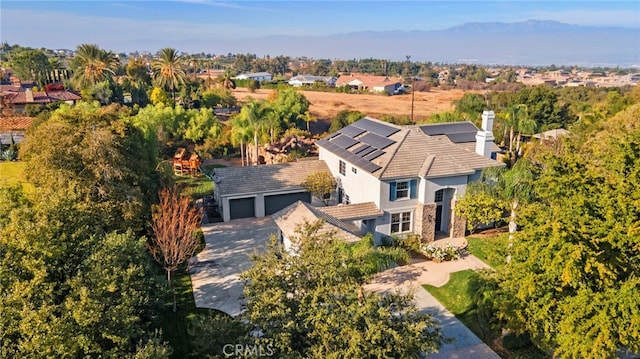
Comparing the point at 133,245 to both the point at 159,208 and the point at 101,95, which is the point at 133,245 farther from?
the point at 101,95

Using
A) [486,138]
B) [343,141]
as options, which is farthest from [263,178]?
[486,138]

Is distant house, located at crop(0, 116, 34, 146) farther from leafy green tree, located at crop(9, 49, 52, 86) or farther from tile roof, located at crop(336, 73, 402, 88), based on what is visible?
tile roof, located at crop(336, 73, 402, 88)

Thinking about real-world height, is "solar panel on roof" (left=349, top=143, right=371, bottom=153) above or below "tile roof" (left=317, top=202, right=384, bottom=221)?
above

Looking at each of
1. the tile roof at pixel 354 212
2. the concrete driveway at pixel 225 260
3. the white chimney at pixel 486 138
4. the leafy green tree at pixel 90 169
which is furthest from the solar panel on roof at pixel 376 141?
the leafy green tree at pixel 90 169

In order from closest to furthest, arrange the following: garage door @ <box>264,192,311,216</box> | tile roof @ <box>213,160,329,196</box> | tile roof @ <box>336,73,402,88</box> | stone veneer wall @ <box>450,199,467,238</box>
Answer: stone veneer wall @ <box>450,199,467,238</box>
tile roof @ <box>213,160,329,196</box>
garage door @ <box>264,192,311,216</box>
tile roof @ <box>336,73,402,88</box>

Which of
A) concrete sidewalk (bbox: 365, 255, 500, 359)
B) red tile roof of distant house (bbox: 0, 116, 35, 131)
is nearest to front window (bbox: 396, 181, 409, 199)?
concrete sidewalk (bbox: 365, 255, 500, 359)

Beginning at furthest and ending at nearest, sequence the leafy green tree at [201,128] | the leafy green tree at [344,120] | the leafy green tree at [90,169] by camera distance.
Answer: the leafy green tree at [344,120] < the leafy green tree at [201,128] < the leafy green tree at [90,169]

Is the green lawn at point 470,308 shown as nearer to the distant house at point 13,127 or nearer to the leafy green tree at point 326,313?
the leafy green tree at point 326,313

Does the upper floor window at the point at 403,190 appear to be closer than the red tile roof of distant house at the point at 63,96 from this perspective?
Yes
